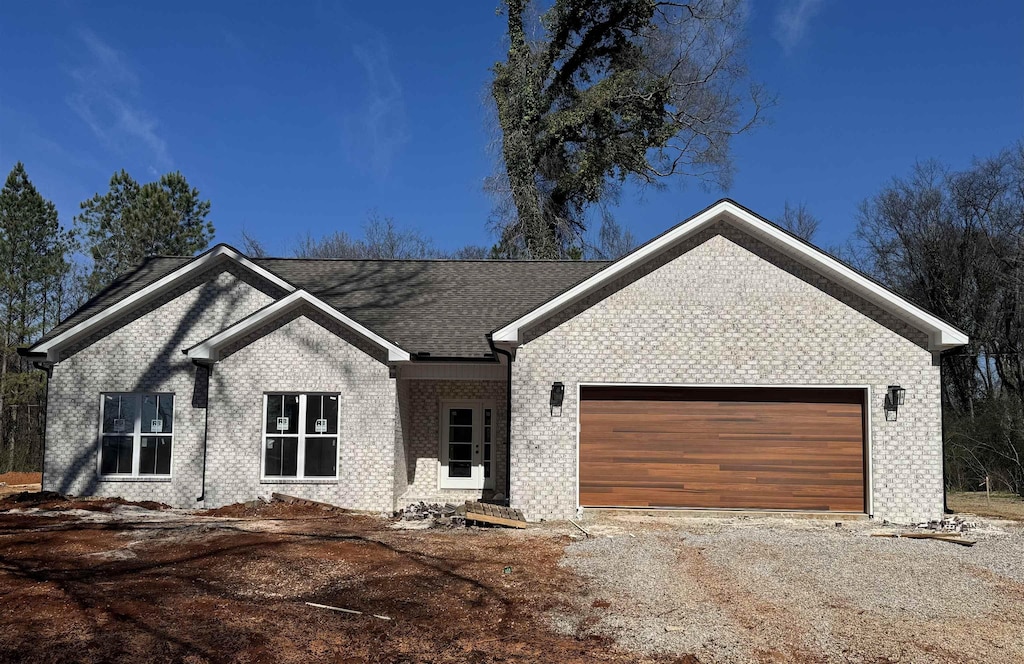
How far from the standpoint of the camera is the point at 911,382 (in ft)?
42.5

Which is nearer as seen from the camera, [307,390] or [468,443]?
[307,390]

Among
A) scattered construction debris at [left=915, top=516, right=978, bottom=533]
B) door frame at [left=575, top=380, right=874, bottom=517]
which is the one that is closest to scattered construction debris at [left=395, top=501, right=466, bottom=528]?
door frame at [left=575, top=380, right=874, bottom=517]

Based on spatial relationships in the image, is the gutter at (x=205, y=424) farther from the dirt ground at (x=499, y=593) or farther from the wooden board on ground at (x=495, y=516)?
the wooden board on ground at (x=495, y=516)

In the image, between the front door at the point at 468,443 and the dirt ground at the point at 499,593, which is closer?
the dirt ground at the point at 499,593

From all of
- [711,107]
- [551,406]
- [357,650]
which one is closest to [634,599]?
[357,650]

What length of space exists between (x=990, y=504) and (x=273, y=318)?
15.6 m

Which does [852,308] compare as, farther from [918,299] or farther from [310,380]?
[918,299]

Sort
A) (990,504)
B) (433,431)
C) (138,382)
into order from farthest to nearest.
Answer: (990,504) < (433,431) < (138,382)

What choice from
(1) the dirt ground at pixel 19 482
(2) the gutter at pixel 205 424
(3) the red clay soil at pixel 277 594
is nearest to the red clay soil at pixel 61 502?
(2) the gutter at pixel 205 424

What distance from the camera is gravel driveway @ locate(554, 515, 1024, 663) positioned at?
634 cm

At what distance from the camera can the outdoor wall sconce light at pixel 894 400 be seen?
1284cm

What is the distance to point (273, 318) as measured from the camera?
1419 centimetres

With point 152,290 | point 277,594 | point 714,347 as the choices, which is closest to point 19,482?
point 152,290

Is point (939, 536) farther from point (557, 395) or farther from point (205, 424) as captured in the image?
point (205, 424)
